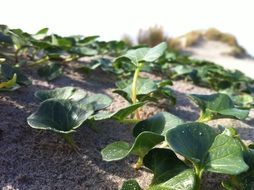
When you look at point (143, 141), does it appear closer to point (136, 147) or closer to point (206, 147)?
point (136, 147)

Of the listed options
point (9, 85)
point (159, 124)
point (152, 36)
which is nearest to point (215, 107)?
point (159, 124)

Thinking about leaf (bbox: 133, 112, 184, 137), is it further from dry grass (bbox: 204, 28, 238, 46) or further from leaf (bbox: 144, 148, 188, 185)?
dry grass (bbox: 204, 28, 238, 46)

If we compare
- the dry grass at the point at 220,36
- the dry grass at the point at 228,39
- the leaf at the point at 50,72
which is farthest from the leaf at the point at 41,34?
the dry grass at the point at 220,36

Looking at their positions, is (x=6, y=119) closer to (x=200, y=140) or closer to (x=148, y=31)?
(x=200, y=140)

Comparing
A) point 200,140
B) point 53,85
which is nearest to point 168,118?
point 200,140

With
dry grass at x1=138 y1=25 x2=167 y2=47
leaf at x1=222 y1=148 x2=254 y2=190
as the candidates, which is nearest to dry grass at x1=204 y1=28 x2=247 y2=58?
dry grass at x1=138 y1=25 x2=167 y2=47

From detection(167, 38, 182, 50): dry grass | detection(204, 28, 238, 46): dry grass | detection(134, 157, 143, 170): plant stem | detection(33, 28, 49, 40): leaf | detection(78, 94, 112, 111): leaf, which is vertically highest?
detection(78, 94, 112, 111): leaf
